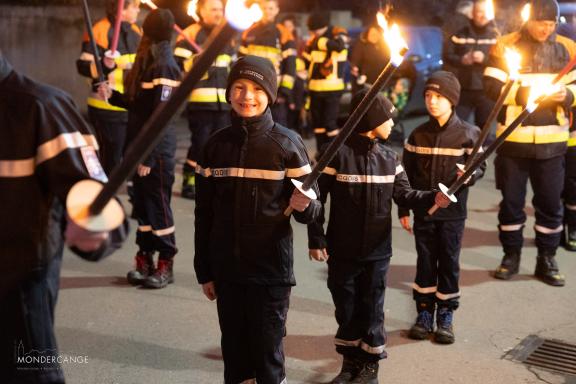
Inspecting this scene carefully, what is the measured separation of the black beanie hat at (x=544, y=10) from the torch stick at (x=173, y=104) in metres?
4.79

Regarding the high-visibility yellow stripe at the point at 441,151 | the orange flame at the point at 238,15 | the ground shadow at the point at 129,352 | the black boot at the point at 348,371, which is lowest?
the ground shadow at the point at 129,352

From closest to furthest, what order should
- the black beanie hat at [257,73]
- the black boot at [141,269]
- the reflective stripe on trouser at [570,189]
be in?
the black beanie hat at [257,73]
the black boot at [141,269]
the reflective stripe on trouser at [570,189]

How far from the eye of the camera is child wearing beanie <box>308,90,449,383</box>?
480 cm

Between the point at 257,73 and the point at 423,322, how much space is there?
2357 millimetres

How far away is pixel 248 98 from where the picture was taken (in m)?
4.11

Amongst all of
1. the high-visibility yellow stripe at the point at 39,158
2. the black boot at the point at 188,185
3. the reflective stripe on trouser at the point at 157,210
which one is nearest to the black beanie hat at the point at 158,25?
the reflective stripe on trouser at the point at 157,210

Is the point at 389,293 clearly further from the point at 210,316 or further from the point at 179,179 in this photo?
the point at 179,179

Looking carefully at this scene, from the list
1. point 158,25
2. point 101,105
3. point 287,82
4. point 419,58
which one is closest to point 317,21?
point 287,82

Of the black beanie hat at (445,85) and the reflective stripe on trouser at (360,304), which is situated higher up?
the black beanie hat at (445,85)

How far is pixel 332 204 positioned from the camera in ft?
16.2

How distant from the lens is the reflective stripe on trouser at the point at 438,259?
18.5 ft

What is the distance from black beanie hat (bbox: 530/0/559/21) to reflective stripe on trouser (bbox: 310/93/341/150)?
16.5 ft

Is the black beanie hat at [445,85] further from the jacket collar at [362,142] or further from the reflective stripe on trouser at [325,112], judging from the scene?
the reflective stripe on trouser at [325,112]

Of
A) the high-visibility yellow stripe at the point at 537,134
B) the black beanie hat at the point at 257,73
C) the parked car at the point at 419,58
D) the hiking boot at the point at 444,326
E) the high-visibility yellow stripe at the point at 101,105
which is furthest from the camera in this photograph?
the parked car at the point at 419,58
